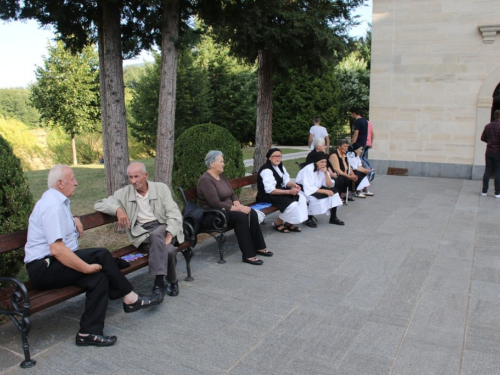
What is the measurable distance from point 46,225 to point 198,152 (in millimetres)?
4494

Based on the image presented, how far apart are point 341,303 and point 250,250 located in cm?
146

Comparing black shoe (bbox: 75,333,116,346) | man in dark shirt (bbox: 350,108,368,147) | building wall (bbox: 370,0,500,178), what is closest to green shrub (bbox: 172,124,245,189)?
man in dark shirt (bbox: 350,108,368,147)

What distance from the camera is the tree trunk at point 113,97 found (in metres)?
6.46

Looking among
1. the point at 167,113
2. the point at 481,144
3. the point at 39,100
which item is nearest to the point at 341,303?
the point at 167,113

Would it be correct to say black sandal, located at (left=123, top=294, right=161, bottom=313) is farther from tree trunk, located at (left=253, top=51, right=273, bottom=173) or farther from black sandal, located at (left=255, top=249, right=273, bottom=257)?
tree trunk, located at (left=253, top=51, right=273, bottom=173)

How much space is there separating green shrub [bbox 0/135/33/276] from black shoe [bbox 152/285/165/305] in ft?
4.43

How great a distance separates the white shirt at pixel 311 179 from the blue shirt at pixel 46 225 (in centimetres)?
420

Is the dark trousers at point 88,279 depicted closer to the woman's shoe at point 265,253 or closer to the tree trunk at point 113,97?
the woman's shoe at point 265,253

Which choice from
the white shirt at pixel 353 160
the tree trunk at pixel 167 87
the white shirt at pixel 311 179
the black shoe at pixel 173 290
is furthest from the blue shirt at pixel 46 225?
the white shirt at pixel 353 160

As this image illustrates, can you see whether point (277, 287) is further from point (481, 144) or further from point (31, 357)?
point (481, 144)

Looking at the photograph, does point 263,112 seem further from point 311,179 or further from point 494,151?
point 494,151

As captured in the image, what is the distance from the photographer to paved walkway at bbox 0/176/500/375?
10.2 feet

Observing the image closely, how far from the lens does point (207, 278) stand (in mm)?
4797

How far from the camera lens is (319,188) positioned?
23.2 feet
